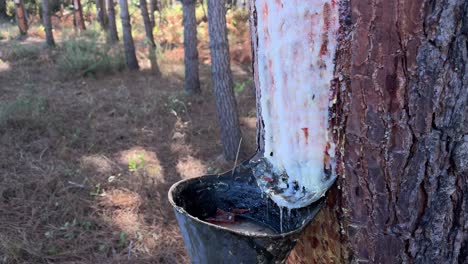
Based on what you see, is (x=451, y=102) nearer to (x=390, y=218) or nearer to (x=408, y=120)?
(x=408, y=120)

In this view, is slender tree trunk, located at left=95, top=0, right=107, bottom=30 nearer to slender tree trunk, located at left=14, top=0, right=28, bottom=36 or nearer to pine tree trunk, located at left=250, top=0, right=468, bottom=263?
slender tree trunk, located at left=14, top=0, right=28, bottom=36

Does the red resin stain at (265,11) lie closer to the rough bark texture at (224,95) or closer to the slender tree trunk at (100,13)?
the rough bark texture at (224,95)

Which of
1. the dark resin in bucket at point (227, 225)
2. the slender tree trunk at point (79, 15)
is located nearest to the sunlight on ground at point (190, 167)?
the dark resin in bucket at point (227, 225)

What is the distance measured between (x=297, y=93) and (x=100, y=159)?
14.2 ft

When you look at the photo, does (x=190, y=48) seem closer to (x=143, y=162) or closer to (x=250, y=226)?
(x=143, y=162)

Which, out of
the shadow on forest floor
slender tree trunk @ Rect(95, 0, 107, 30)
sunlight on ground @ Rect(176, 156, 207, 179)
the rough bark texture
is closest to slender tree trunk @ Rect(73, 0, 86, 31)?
slender tree trunk @ Rect(95, 0, 107, 30)

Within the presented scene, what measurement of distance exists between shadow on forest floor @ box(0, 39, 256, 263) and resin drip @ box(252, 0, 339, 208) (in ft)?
8.61

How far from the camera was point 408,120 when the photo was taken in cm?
84

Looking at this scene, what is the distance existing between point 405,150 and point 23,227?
3627 mm

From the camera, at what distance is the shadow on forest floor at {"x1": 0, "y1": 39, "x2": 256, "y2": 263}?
358cm

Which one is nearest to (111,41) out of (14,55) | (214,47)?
(14,55)

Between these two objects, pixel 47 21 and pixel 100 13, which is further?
pixel 100 13

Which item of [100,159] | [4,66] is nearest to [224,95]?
[100,159]

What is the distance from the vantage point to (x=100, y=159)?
16.2 feet
